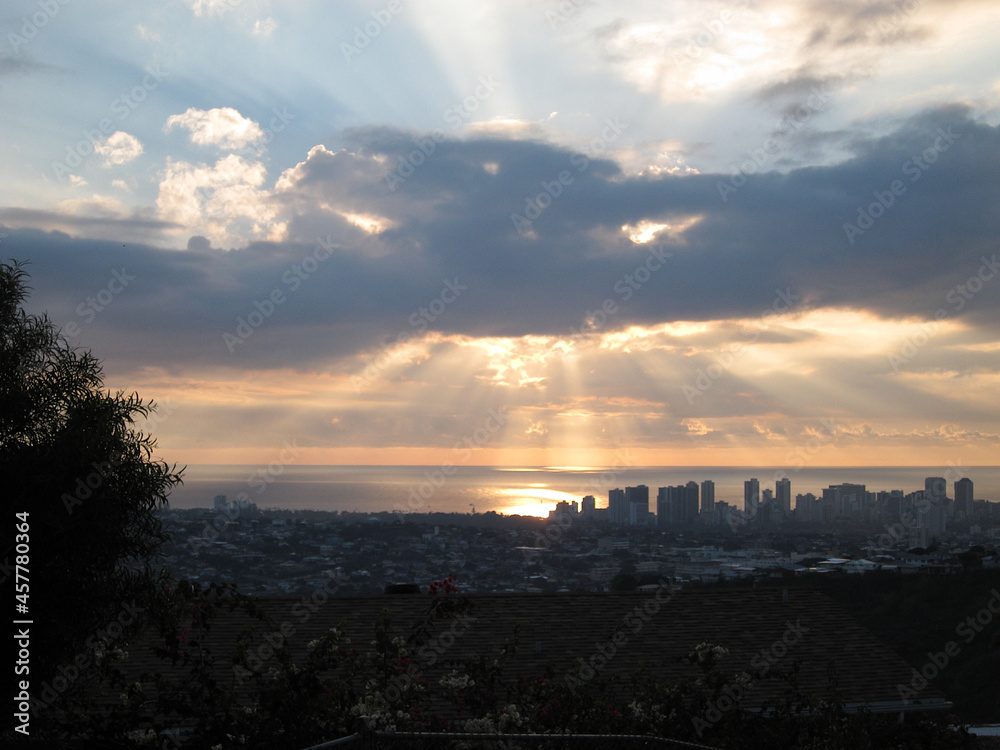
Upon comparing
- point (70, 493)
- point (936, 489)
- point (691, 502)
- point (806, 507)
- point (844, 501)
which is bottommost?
point (806, 507)

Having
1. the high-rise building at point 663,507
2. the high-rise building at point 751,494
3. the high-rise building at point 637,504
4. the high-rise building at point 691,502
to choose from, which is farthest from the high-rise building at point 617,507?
the high-rise building at point 751,494

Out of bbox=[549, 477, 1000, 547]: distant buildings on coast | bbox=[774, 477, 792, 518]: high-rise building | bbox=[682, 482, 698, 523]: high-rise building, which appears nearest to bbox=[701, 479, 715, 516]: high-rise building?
bbox=[549, 477, 1000, 547]: distant buildings on coast

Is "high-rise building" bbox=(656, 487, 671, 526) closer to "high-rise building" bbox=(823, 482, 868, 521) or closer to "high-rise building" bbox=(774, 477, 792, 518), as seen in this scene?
"high-rise building" bbox=(774, 477, 792, 518)

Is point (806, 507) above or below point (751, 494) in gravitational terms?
below

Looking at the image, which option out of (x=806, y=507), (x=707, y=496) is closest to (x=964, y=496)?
(x=806, y=507)

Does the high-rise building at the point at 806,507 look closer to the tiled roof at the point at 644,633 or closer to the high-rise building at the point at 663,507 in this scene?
the high-rise building at the point at 663,507

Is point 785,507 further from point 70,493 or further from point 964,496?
point 70,493
